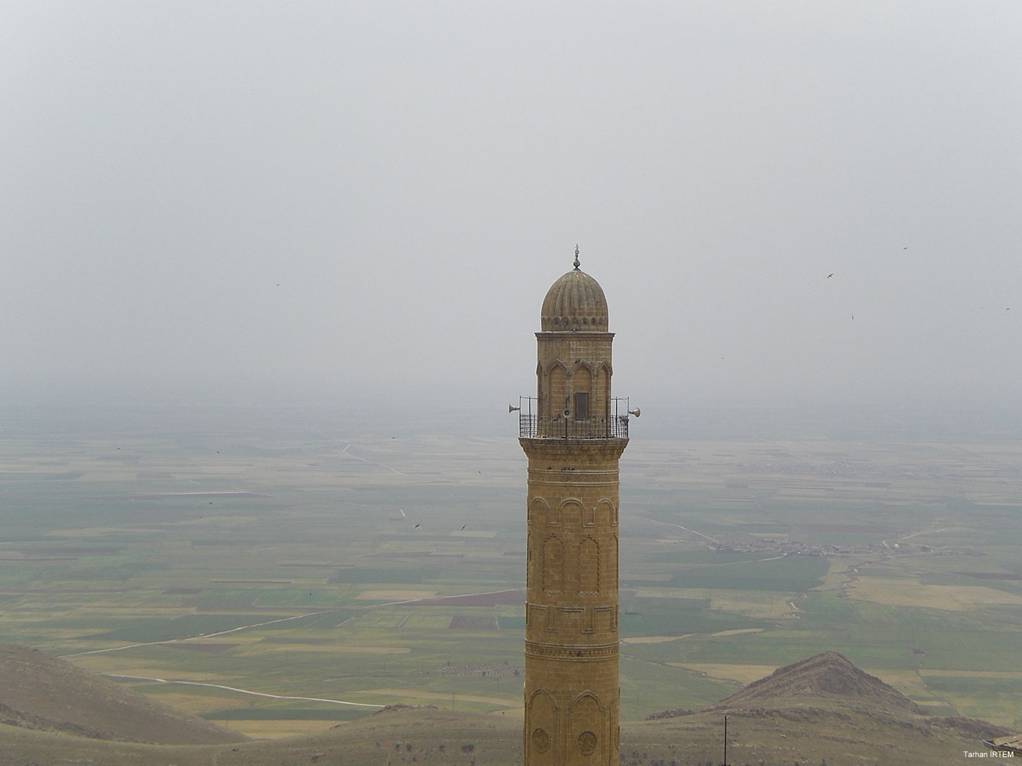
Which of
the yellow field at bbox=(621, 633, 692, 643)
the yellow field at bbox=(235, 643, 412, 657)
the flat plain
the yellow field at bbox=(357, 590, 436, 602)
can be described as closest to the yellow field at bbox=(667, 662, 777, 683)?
the flat plain

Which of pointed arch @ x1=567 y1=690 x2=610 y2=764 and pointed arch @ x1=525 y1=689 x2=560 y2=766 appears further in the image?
pointed arch @ x1=525 y1=689 x2=560 y2=766

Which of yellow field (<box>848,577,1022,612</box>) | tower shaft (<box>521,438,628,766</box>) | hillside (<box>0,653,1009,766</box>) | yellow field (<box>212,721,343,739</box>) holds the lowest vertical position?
yellow field (<box>212,721,343,739</box>)

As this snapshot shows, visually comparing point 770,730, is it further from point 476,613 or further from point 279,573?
point 279,573

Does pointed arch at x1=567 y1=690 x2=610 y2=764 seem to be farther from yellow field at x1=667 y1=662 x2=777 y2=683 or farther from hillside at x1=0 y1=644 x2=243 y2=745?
yellow field at x1=667 y1=662 x2=777 y2=683

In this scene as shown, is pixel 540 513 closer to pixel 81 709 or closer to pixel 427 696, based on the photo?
pixel 81 709

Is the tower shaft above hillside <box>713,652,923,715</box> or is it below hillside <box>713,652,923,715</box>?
above

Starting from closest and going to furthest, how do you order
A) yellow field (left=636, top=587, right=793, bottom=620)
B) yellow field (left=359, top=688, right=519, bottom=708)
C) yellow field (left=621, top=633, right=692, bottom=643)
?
yellow field (left=359, top=688, right=519, bottom=708) < yellow field (left=621, top=633, right=692, bottom=643) < yellow field (left=636, top=587, right=793, bottom=620)

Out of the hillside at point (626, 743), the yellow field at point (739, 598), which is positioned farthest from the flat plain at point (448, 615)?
the hillside at point (626, 743)

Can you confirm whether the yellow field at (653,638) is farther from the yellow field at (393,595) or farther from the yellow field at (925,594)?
the yellow field at (393,595)
